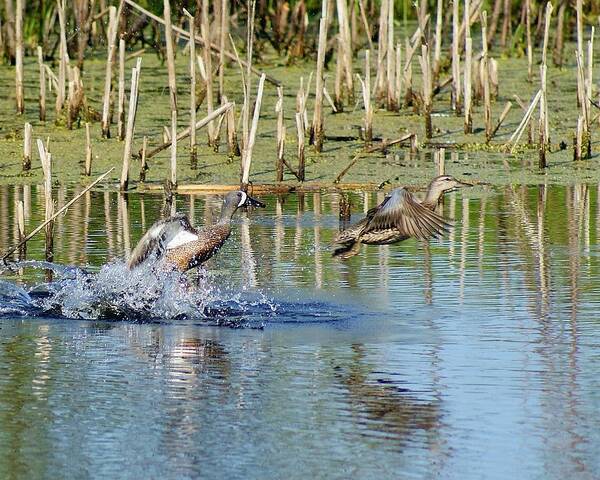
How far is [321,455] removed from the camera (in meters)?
5.37

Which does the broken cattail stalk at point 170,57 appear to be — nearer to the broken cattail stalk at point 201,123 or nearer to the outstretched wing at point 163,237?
the broken cattail stalk at point 201,123

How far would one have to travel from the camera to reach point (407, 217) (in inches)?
352

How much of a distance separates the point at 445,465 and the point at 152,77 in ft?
47.7

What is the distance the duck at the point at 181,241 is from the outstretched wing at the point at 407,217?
75 cm

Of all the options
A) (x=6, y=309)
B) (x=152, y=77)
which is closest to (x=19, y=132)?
(x=152, y=77)

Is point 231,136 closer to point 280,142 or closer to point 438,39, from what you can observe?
point 280,142

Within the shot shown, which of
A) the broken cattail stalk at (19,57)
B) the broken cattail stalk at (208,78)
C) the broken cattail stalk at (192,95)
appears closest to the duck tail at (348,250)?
the broken cattail stalk at (192,95)

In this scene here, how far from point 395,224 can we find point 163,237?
138 cm

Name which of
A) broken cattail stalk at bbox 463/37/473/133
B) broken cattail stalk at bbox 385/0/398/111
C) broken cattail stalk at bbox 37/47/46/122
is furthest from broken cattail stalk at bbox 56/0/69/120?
broken cattail stalk at bbox 463/37/473/133

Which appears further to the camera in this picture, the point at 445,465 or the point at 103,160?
the point at 103,160

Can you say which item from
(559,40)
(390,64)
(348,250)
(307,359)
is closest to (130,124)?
(348,250)

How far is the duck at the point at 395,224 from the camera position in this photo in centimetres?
890

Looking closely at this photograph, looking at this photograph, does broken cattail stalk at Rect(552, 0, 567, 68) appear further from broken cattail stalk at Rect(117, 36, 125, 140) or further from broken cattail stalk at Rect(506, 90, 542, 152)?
broken cattail stalk at Rect(117, 36, 125, 140)

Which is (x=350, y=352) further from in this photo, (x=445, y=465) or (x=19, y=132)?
(x=19, y=132)
